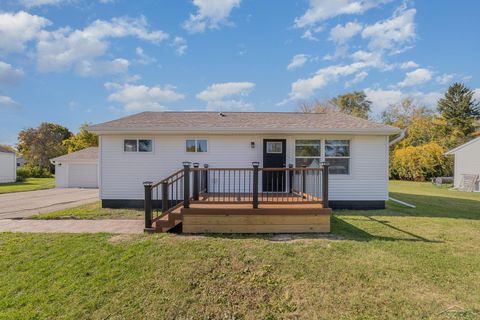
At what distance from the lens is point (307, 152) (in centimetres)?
814

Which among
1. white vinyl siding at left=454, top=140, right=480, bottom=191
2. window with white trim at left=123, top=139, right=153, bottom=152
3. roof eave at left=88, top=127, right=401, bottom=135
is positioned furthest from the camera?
white vinyl siding at left=454, top=140, right=480, bottom=191

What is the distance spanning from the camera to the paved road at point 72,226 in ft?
17.8

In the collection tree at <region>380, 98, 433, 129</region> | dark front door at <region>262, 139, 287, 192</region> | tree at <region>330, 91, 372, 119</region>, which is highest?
tree at <region>330, 91, 372, 119</region>

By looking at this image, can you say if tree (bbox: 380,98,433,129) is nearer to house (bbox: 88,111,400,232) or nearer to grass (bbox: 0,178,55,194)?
house (bbox: 88,111,400,232)

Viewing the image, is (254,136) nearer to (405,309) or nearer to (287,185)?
(287,185)

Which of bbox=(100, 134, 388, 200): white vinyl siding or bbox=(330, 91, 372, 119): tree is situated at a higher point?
bbox=(330, 91, 372, 119): tree

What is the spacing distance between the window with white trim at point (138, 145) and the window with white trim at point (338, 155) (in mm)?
6268

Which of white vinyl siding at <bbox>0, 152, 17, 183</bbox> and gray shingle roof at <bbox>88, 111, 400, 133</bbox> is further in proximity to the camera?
white vinyl siding at <bbox>0, 152, 17, 183</bbox>

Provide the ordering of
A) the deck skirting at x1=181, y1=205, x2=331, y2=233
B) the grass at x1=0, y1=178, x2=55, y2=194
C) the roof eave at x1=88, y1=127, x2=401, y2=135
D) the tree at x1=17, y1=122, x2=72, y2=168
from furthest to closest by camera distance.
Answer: the tree at x1=17, y1=122, x2=72, y2=168 → the grass at x1=0, y1=178, x2=55, y2=194 → the roof eave at x1=88, y1=127, x2=401, y2=135 → the deck skirting at x1=181, y1=205, x2=331, y2=233

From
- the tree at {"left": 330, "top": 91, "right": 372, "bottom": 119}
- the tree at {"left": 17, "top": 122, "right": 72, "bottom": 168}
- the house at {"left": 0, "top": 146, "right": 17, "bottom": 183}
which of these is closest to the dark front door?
the tree at {"left": 330, "top": 91, "right": 372, "bottom": 119}

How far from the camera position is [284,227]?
526 cm

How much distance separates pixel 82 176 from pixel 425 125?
3304 centimetres

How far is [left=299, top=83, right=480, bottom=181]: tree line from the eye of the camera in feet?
69.7

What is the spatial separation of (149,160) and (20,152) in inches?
1629
